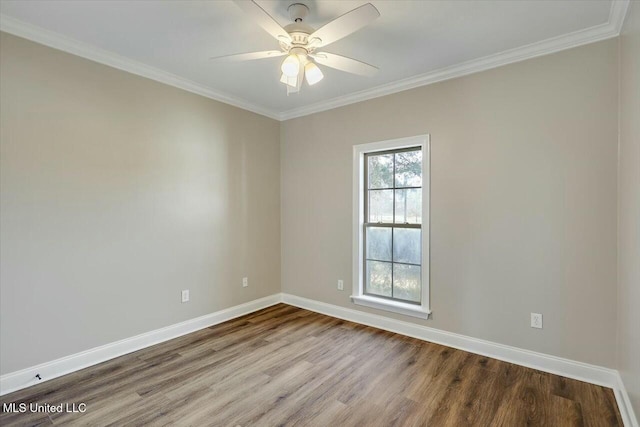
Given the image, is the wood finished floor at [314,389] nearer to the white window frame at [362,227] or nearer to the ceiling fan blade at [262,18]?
the white window frame at [362,227]

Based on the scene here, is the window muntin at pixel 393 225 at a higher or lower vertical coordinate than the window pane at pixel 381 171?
lower

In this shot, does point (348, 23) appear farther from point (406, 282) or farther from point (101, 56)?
point (406, 282)

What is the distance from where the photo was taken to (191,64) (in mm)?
2836

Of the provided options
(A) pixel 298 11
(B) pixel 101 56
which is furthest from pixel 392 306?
(B) pixel 101 56

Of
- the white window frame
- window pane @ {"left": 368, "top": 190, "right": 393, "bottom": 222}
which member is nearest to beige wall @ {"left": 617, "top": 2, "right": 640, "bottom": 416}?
the white window frame

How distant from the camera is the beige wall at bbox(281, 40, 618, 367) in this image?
230cm

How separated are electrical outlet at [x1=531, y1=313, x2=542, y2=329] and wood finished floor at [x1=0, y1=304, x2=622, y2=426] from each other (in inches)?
13.9

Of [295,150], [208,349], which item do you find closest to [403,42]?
[295,150]

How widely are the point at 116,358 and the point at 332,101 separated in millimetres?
3420

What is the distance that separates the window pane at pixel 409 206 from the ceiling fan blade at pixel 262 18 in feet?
6.50

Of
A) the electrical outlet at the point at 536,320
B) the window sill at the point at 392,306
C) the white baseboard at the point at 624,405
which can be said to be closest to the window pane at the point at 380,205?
the window sill at the point at 392,306

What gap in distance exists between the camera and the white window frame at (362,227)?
310 centimetres

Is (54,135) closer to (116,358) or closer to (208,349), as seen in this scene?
(116,358)

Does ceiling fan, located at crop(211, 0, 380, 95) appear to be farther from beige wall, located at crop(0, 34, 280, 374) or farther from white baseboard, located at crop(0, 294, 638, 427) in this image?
white baseboard, located at crop(0, 294, 638, 427)
